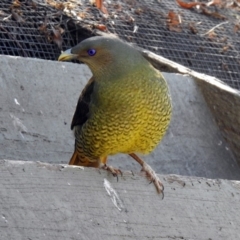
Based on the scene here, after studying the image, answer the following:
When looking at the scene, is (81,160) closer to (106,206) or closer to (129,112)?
(129,112)

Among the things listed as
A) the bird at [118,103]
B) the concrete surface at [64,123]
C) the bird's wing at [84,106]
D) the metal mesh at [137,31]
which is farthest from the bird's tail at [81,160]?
the metal mesh at [137,31]

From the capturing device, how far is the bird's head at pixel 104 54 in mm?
3771

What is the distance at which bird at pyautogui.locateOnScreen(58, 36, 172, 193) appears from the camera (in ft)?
11.9

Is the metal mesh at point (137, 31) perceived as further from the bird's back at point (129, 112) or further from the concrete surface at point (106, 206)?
the concrete surface at point (106, 206)

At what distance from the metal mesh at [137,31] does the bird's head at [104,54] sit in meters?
1.41

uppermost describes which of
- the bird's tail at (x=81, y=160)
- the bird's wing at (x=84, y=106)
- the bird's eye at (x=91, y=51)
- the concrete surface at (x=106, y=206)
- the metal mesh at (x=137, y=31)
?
the bird's eye at (x=91, y=51)

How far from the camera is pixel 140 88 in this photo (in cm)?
366

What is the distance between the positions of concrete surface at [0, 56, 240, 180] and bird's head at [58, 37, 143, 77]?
2.61 feet

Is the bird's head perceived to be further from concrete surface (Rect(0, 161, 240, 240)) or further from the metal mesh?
the metal mesh

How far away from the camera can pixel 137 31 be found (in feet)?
18.9

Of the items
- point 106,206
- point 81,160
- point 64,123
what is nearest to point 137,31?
point 64,123

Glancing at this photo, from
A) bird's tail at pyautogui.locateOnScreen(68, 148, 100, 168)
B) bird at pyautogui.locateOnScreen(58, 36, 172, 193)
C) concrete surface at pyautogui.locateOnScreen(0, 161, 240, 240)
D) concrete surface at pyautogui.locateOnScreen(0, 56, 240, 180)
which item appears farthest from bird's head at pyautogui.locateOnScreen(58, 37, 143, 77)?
concrete surface at pyautogui.locateOnScreen(0, 56, 240, 180)

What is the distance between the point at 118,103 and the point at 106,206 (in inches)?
29.0

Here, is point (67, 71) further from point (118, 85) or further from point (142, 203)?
point (142, 203)
